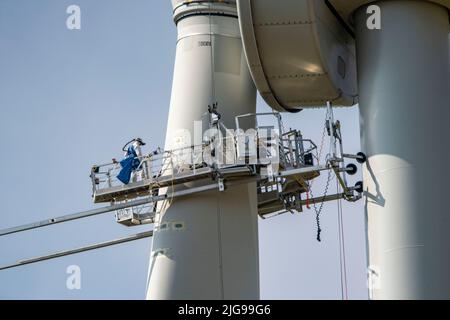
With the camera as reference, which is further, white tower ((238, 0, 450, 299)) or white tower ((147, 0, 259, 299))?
white tower ((147, 0, 259, 299))

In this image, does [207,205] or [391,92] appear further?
[207,205]

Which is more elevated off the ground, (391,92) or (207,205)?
(391,92)

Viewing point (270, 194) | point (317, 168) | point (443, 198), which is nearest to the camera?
point (443, 198)

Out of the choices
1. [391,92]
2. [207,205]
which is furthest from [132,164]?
[391,92]

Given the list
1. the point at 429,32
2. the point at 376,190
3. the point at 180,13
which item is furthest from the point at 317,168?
the point at 180,13

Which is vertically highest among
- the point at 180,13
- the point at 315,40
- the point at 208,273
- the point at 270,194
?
the point at 180,13

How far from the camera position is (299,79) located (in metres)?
36.5

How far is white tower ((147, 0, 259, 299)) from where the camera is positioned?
37.2 m

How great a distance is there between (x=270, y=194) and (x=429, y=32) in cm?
710

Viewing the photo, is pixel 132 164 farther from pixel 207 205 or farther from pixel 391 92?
pixel 391 92

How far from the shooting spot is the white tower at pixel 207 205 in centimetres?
3719

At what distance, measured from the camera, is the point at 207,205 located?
37812 mm

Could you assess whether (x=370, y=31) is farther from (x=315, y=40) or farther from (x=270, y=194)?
(x=270, y=194)

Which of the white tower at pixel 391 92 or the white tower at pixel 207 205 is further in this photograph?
the white tower at pixel 207 205
